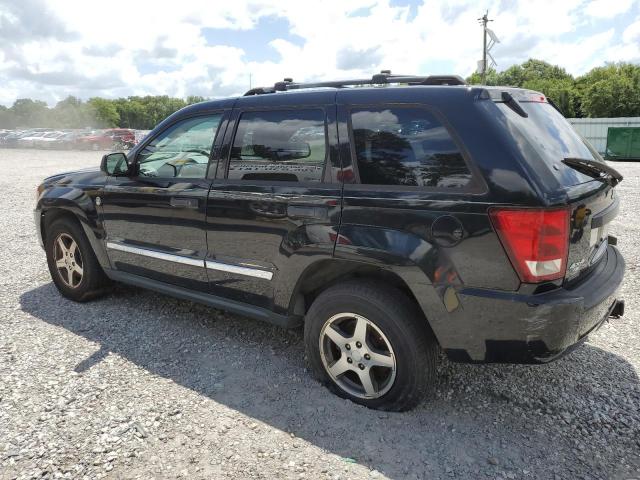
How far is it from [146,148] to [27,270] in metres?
3.00

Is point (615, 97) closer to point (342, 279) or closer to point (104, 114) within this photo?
point (342, 279)

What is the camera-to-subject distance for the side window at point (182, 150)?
12.0 feet

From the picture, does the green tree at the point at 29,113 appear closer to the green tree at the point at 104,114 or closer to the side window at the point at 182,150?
→ the green tree at the point at 104,114

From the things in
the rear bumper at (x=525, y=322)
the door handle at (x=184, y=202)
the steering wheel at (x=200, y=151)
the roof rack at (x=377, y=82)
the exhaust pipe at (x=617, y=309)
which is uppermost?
the roof rack at (x=377, y=82)

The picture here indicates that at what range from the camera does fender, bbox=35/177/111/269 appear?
4359 millimetres

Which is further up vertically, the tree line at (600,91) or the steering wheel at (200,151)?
the tree line at (600,91)

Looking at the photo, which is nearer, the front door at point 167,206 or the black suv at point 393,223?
the black suv at point 393,223

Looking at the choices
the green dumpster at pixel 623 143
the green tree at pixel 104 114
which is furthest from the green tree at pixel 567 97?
the green tree at pixel 104 114

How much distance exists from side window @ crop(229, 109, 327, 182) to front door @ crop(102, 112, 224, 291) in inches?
10.6

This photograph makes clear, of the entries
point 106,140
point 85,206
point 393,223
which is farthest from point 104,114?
point 393,223

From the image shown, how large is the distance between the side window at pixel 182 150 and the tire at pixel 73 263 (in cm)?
108

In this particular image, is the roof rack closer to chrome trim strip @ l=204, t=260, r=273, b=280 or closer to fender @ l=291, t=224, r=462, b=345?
fender @ l=291, t=224, r=462, b=345

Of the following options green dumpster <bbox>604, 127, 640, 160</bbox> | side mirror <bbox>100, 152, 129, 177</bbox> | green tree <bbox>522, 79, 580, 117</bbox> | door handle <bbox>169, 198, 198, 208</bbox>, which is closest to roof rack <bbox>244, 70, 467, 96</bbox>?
door handle <bbox>169, 198, 198, 208</bbox>

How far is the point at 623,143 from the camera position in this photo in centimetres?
2483
